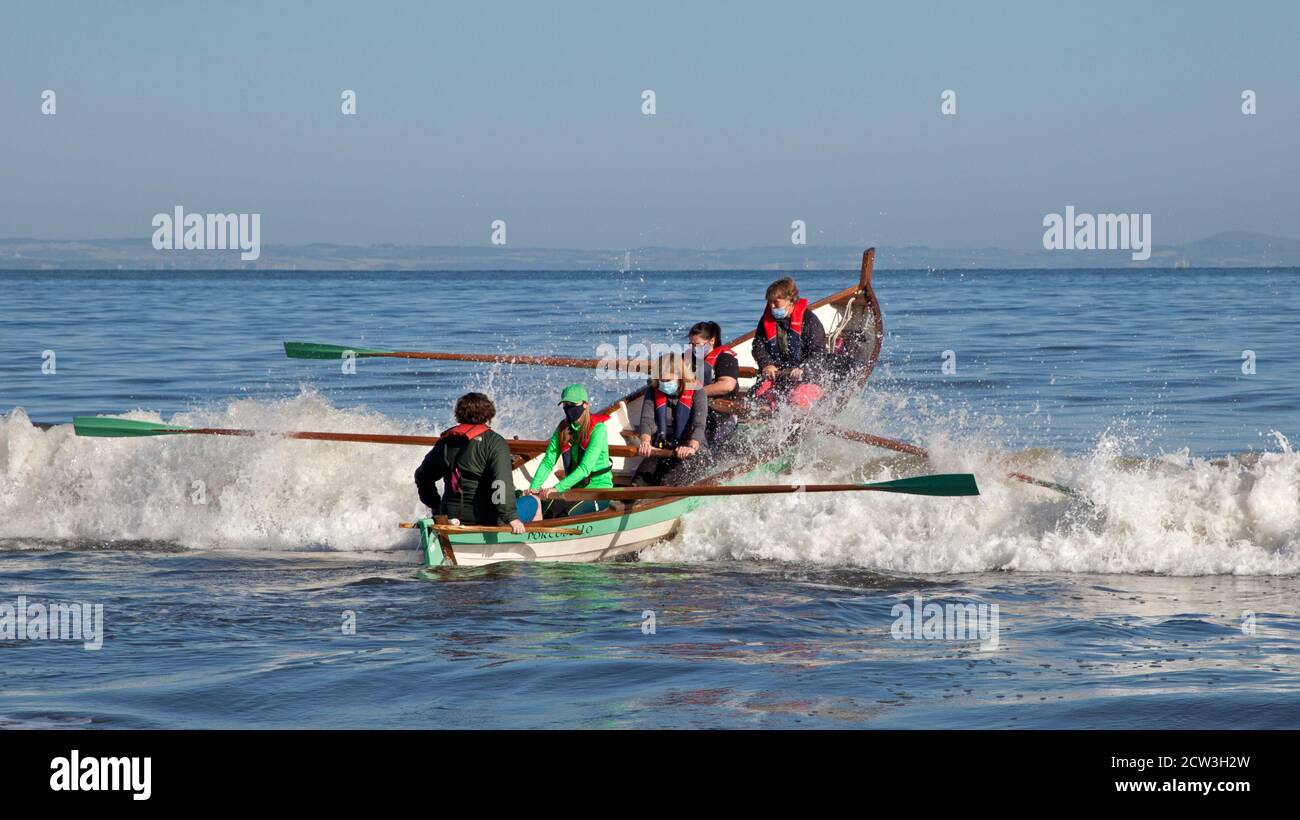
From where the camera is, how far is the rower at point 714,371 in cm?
1266

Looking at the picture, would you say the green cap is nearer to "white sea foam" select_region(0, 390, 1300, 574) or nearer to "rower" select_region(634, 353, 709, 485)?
"rower" select_region(634, 353, 709, 485)

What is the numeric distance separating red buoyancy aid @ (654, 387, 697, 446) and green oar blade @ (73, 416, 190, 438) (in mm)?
4739

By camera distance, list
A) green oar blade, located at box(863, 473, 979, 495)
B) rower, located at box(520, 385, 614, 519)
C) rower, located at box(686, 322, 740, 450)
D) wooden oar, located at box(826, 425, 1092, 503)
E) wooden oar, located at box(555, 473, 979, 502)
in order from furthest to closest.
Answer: rower, located at box(686, 322, 740, 450), wooden oar, located at box(826, 425, 1092, 503), rower, located at box(520, 385, 614, 519), wooden oar, located at box(555, 473, 979, 502), green oar blade, located at box(863, 473, 979, 495)

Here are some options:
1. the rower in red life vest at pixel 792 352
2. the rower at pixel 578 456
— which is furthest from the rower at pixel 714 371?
the rower at pixel 578 456

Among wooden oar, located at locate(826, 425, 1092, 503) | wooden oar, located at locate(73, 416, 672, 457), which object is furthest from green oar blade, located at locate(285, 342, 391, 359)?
wooden oar, located at locate(826, 425, 1092, 503)

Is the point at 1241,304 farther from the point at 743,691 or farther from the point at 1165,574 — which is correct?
the point at 743,691

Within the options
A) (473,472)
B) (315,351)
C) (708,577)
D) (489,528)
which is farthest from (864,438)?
(315,351)

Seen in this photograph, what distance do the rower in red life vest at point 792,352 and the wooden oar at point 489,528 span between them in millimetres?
3462

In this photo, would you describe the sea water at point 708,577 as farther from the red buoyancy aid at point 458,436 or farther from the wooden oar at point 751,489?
the red buoyancy aid at point 458,436

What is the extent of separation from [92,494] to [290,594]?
6.06 m

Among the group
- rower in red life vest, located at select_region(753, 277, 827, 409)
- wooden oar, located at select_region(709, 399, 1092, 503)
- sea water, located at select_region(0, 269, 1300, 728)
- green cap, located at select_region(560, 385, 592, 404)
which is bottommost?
sea water, located at select_region(0, 269, 1300, 728)

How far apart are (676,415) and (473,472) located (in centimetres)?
243

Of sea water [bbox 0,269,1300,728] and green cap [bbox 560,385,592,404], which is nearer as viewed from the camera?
sea water [bbox 0,269,1300,728]

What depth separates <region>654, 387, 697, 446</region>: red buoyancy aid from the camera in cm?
1220
